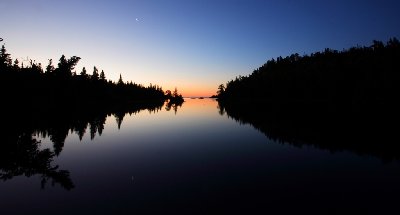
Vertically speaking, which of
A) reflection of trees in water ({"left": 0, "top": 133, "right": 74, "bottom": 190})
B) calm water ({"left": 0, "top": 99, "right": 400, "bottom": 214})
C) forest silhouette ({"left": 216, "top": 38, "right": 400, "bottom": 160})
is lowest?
reflection of trees in water ({"left": 0, "top": 133, "right": 74, "bottom": 190})

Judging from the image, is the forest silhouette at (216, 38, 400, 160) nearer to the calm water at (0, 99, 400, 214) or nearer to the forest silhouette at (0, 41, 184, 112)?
the calm water at (0, 99, 400, 214)

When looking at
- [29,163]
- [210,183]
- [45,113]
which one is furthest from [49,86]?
[210,183]

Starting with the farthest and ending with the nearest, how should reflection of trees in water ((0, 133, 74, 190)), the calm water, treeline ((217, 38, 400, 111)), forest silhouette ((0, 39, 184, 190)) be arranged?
treeline ((217, 38, 400, 111)) < forest silhouette ((0, 39, 184, 190)) < reflection of trees in water ((0, 133, 74, 190)) < the calm water

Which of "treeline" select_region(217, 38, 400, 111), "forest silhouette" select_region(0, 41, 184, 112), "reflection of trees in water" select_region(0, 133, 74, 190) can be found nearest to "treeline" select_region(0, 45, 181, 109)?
"forest silhouette" select_region(0, 41, 184, 112)

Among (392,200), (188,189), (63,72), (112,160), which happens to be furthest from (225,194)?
(63,72)

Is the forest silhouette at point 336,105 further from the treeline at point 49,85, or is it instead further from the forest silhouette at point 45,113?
the treeline at point 49,85

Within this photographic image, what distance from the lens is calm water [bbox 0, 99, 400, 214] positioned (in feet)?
37.2

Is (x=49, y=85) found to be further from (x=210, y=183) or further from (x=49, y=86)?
(x=210, y=183)

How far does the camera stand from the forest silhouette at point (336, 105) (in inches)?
1123

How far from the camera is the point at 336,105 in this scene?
86250mm

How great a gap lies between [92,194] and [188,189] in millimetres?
4091

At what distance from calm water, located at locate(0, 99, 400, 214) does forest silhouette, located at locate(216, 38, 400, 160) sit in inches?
214

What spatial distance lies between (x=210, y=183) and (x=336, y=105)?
3202 inches

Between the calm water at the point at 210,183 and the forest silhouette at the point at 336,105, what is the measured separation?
17.8 ft
